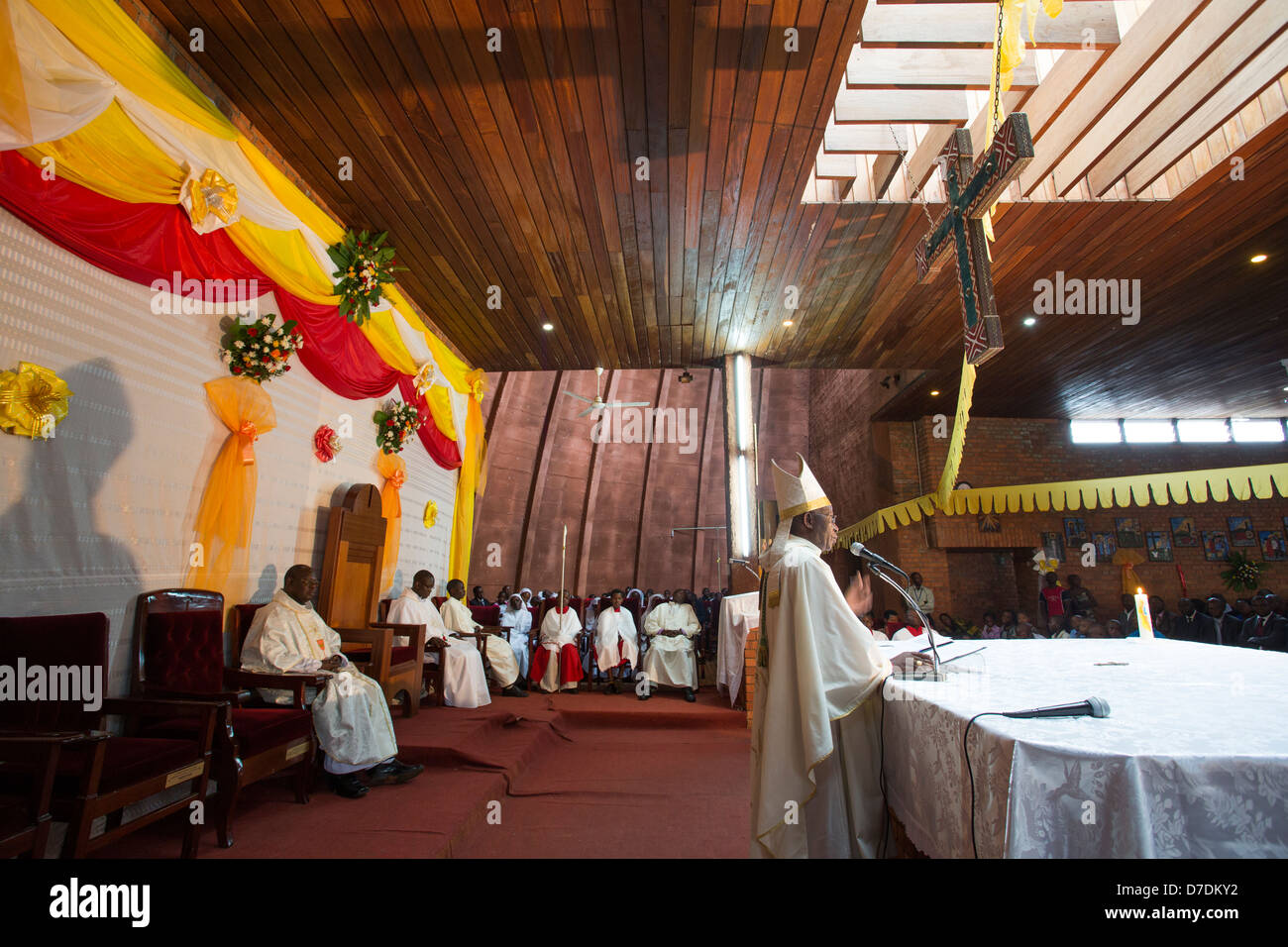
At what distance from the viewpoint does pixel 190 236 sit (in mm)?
3273

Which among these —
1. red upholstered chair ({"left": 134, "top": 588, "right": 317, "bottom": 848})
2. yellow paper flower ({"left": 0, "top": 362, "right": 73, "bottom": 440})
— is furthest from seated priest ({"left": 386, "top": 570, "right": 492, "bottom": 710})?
yellow paper flower ({"left": 0, "top": 362, "right": 73, "bottom": 440})

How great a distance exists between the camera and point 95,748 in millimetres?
2045

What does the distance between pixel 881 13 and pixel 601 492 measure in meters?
11.6

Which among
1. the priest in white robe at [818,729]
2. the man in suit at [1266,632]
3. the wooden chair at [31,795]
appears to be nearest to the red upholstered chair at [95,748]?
the wooden chair at [31,795]

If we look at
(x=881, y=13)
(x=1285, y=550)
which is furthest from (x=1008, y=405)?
(x=881, y=13)

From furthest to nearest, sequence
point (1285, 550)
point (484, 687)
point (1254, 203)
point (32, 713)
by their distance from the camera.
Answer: point (1285, 550)
point (484, 687)
point (1254, 203)
point (32, 713)

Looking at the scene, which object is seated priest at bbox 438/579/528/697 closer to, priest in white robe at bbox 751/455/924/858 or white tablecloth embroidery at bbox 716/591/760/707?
white tablecloth embroidery at bbox 716/591/760/707

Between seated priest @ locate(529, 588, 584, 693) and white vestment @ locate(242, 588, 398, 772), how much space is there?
12.0ft

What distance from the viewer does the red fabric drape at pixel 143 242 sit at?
2469 millimetres

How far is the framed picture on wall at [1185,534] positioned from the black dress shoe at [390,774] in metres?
11.9

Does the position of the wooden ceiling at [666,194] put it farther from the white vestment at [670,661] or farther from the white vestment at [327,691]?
the white vestment at [670,661]

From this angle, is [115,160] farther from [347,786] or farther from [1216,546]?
[1216,546]

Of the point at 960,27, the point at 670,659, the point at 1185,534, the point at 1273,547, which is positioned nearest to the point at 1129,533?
the point at 1185,534
